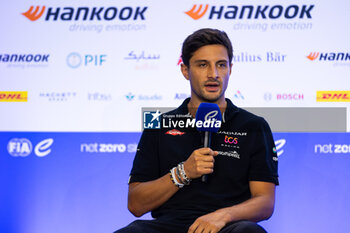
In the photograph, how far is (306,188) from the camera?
3.75 meters

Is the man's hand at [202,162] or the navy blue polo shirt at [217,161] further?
the navy blue polo shirt at [217,161]

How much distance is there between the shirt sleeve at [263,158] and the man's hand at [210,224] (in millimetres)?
309

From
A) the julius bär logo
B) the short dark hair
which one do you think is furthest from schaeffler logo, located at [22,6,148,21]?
the julius bär logo

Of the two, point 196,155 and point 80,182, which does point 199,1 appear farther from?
point 196,155

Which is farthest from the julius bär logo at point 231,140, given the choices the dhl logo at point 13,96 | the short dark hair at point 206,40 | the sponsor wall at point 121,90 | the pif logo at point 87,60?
the dhl logo at point 13,96

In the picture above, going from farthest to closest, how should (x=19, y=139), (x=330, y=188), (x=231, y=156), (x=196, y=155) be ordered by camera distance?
(x=19, y=139), (x=330, y=188), (x=231, y=156), (x=196, y=155)

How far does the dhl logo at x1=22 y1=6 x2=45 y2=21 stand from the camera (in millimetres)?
3998

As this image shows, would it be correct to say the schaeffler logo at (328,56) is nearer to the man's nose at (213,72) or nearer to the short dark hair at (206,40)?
the short dark hair at (206,40)

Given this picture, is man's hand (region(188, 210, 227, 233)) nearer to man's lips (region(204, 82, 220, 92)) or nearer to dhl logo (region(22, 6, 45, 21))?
man's lips (region(204, 82, 220, 92))

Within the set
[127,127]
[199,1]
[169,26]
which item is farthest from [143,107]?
[199,1]

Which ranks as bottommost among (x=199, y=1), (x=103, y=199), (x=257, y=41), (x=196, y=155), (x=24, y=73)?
(x=103, y=199)

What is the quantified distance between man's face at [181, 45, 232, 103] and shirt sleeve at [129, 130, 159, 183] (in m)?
0.33

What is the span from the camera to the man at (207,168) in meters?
1.98

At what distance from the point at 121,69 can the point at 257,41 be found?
3.83 feet
